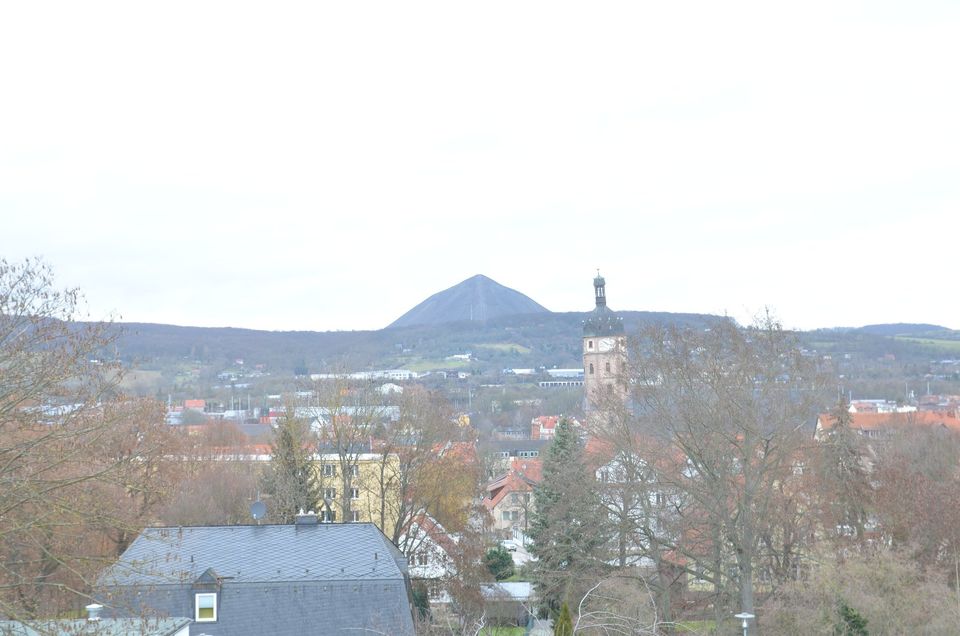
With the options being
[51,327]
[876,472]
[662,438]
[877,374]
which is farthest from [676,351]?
[877,374]

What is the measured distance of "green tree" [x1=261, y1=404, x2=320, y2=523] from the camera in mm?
37219

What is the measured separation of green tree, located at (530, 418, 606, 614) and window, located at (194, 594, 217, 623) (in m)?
11.0

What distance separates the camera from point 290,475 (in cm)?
3825

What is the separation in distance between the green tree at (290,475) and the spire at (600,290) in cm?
6741

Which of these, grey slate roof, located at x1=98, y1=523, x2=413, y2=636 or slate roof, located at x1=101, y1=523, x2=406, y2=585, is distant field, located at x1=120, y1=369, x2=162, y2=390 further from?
grey slate roof, located at x1=98, y1=523, x2=413, y2=636

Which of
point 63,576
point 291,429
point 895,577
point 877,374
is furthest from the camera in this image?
point 877,374

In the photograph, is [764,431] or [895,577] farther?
[764,431]

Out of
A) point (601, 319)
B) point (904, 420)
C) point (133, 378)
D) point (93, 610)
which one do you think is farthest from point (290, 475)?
point (601, 319)

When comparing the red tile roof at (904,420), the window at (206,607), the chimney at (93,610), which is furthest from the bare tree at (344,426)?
the red tile roof at (904,420)

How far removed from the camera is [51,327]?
12312mm

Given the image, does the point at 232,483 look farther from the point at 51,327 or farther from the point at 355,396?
the point at 51,327

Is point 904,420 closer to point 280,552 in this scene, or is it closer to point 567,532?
point 567,532

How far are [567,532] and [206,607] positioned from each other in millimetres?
14187

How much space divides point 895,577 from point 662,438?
670 centimetres
